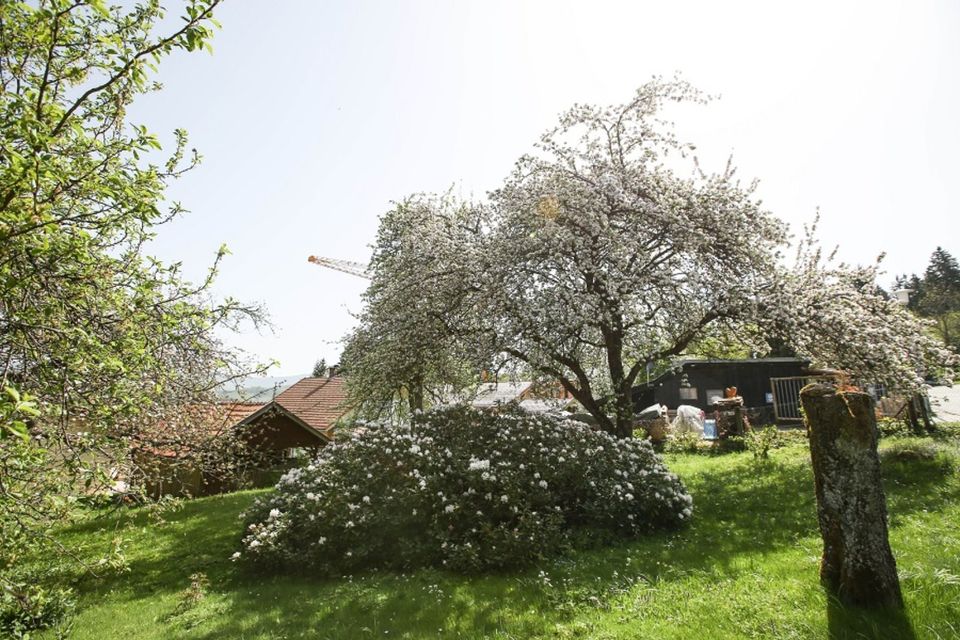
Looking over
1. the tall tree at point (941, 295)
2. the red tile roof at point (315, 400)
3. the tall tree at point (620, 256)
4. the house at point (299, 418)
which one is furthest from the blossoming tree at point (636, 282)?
the tall tree at point (941, 295)

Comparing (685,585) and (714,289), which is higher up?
(714,289)

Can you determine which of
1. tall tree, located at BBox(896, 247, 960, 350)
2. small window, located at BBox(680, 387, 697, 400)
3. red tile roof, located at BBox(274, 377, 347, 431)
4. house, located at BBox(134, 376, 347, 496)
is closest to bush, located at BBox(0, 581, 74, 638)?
house, located at BBox(134, 376, 347, 496)

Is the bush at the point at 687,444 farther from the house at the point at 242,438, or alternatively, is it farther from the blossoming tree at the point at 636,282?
the house at the point at 242,438

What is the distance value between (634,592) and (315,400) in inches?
1125

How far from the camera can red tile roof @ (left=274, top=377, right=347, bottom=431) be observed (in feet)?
93.6

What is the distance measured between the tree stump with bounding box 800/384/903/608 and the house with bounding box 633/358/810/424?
2575 cm

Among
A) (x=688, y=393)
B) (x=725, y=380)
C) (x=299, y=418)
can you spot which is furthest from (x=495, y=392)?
(x=725, y=380)

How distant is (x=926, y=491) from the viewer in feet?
28.7

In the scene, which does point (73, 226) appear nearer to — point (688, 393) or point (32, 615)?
point (32, 615)

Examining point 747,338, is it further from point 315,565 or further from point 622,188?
point 315,565

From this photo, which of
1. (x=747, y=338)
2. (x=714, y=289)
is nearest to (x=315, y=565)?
(x=714, y=289)

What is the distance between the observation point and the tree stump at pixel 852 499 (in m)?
4.58

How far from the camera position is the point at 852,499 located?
4.70 meters

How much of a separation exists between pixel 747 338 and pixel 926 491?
5.72 m
